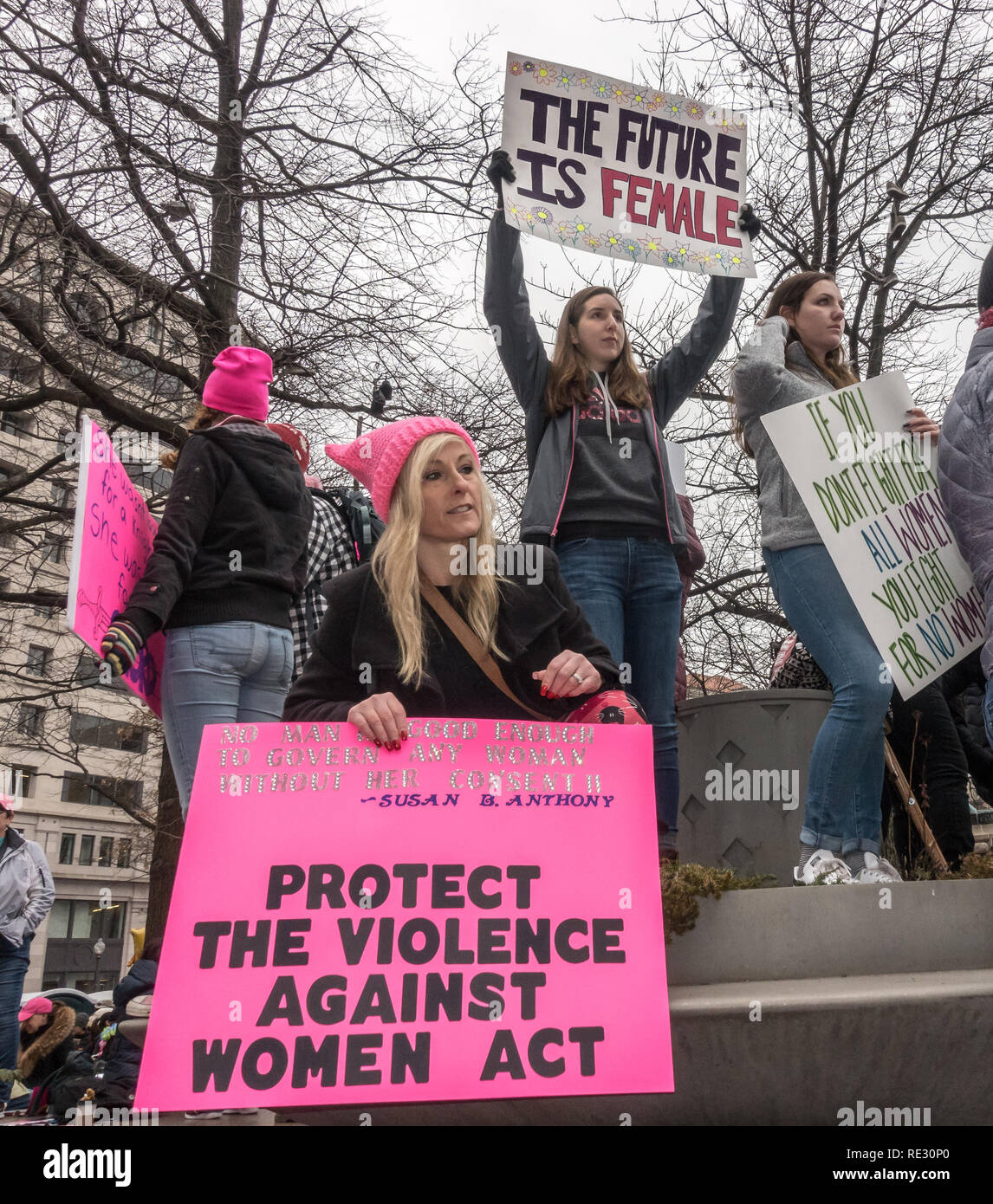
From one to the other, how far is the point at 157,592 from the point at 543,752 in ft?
4.19

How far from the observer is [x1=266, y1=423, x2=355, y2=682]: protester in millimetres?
4102

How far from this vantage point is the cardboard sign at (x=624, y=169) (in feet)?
12.8

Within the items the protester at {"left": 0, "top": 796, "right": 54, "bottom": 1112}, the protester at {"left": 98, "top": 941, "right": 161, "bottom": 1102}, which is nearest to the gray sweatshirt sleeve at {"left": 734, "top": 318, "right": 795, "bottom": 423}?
the protester at {"left": 98, "top": 941, "right": 161, "bottom": 1102}

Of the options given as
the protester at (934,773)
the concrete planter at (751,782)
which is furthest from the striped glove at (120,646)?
the protester at (934,773)

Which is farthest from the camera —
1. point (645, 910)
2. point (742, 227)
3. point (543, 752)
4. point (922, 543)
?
point (742, 227)

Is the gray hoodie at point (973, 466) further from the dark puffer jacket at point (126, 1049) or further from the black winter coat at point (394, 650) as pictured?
the dark puffer jacket at point (126, 1049)

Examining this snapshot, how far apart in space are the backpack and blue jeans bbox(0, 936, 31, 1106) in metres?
4.03

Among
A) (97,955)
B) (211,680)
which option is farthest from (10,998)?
(97,955)

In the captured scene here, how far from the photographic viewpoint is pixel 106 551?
323 cm

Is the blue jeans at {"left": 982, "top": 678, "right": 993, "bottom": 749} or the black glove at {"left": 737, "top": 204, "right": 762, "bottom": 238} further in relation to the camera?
the black glove at {"left": 737, "top": 204, "right": 762, "bottom": 238}

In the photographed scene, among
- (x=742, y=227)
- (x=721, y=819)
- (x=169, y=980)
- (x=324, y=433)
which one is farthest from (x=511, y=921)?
(x=324, y=433)

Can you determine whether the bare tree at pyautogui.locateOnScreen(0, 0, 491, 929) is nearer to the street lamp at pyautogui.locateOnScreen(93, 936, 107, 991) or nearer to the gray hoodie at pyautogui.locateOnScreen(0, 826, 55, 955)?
the gray hoodie at pyautogui.locateOnScreen(0, 826, 55, 955)

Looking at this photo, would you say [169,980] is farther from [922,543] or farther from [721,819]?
[922,543]

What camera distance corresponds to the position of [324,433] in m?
9.96
